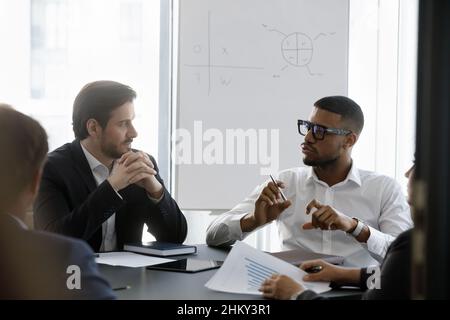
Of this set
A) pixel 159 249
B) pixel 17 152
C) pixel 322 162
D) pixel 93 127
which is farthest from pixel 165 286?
pixel 322 162

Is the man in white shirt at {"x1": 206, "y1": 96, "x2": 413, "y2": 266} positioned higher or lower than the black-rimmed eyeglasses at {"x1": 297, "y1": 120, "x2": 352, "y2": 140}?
lower

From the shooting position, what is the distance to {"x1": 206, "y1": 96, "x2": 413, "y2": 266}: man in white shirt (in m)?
2.29

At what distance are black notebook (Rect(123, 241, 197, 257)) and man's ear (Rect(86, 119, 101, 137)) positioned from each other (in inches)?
22.5

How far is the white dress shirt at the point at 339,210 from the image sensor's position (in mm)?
2362

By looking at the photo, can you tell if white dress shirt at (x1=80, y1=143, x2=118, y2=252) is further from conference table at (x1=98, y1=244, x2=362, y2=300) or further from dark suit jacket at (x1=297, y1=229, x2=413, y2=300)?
dark suit jacket at (x1=297, y1=229, x2=413, y2=300)

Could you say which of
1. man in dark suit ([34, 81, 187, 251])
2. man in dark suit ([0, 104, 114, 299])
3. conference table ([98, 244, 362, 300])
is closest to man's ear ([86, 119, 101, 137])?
man in dark suit ([34, 81, 187, 251])

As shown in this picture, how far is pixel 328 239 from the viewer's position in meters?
2.43

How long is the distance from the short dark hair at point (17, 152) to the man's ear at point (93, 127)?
140 cm

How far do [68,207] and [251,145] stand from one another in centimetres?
141

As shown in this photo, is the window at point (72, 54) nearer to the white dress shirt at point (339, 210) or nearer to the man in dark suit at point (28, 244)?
the white dress shirt at point (339, 210)

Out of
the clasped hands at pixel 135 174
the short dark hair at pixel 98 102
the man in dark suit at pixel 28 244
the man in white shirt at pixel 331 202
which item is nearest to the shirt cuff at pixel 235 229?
the man in white shirt at pixel 331 202

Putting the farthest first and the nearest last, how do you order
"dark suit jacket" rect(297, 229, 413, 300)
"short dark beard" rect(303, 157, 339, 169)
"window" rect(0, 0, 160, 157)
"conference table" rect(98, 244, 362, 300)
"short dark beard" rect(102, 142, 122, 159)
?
"window" rect(0, 0, 160, 157) < "short dark beard" rect(303, 157, 339, 169) < "short dark beard" rect(102, 142, 122, 159) < "conference table" rect(98, 244, 362, 300) < "dark suit jacket" rect(297, 229, 413, 300)
